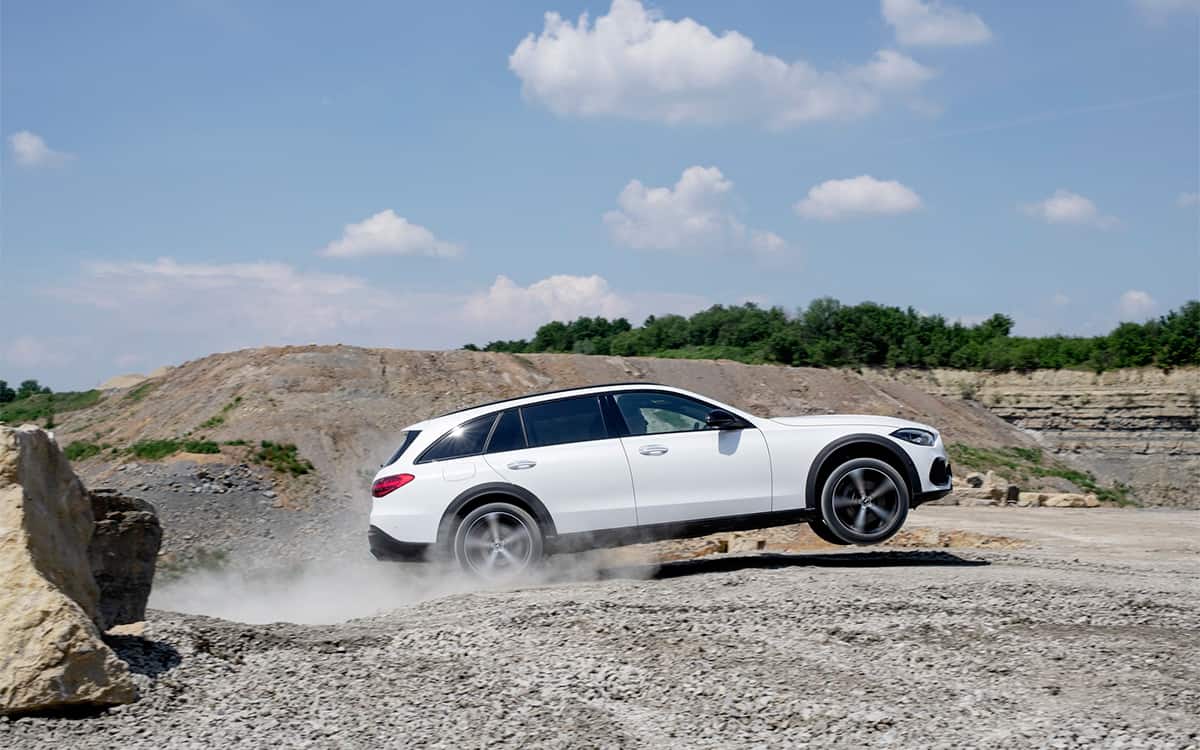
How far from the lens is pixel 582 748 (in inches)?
193

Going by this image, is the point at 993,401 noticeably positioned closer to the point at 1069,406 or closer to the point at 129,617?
the point at 1069,406

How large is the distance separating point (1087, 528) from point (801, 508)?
9.19 metres

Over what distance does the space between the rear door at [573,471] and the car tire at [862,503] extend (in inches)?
Result: 67.1

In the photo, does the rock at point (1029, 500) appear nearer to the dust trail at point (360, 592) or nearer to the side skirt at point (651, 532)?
the dust trail at point (360, 592)

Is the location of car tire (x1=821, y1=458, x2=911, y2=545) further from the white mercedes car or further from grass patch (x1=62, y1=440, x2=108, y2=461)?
grass patch (x1=62, y1=440, x2=108, y2=461)

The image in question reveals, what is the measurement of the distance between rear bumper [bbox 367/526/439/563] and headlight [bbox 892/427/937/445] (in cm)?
418

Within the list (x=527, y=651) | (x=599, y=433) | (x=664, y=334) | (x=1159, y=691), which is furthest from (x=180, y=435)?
(x=664, y=334)

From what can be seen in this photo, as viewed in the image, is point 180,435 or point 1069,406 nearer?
point 180,435

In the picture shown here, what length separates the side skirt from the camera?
8.95 metres

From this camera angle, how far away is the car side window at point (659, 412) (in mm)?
9250

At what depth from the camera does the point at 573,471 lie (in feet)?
29.6

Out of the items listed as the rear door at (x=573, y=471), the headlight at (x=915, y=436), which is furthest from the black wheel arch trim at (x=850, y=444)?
the rear door at (x=573, y=471)

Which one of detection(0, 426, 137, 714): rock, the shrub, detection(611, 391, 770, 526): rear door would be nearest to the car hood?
detection(611, 391, 770, 526): rear door

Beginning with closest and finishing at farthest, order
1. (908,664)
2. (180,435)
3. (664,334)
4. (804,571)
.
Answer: (908,664), (804,571), (180,435), (664,334)
